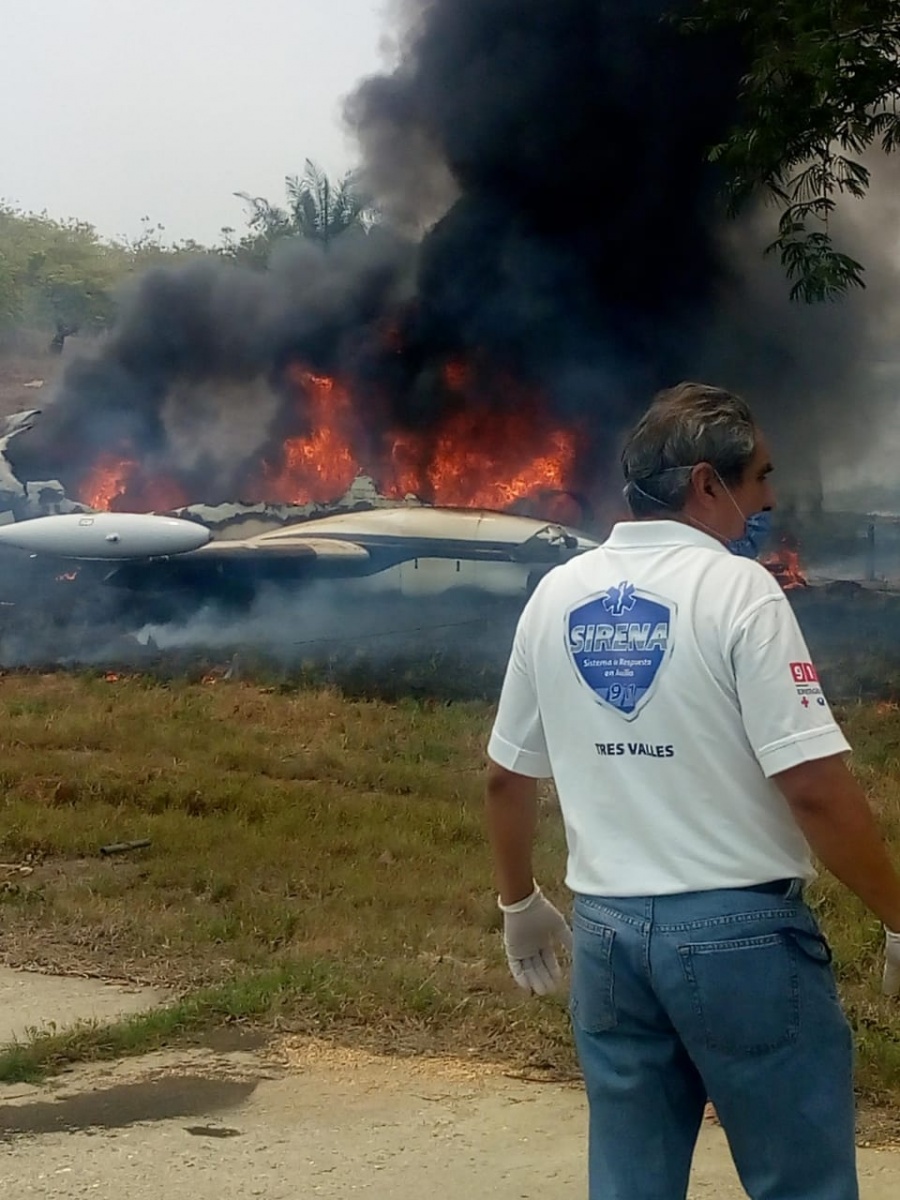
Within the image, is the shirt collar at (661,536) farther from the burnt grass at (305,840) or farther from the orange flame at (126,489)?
the orange flame at (126,489)

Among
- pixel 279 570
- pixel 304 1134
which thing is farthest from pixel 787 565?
pixel 304 1134

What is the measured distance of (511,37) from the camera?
20.9 metres

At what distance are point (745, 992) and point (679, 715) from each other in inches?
17.5

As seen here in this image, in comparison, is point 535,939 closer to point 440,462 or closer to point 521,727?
point 521,727

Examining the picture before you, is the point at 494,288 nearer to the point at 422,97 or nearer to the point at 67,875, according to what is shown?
the point at 422,97

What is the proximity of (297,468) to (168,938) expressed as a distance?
1630 centimetres

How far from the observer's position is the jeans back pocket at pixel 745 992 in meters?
2.43

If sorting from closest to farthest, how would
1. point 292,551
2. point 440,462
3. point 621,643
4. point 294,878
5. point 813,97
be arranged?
point 621,643 → point 294,878 → point 813,97 → point 292,551 → point 440,462

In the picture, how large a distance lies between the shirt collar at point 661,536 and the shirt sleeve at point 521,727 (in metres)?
0.25

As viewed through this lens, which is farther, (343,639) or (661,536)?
(343,639)

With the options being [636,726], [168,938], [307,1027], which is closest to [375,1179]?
[307,1027]

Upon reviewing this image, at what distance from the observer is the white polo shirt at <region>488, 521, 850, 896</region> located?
2424 millimetres

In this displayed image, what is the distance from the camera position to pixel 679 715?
8.16ft

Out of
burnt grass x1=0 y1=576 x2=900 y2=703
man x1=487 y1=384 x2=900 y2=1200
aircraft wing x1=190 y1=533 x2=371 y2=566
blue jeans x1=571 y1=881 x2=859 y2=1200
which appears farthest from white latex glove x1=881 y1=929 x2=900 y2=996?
aircraft wing x1=190 y1=533 x2=371 y2=566
